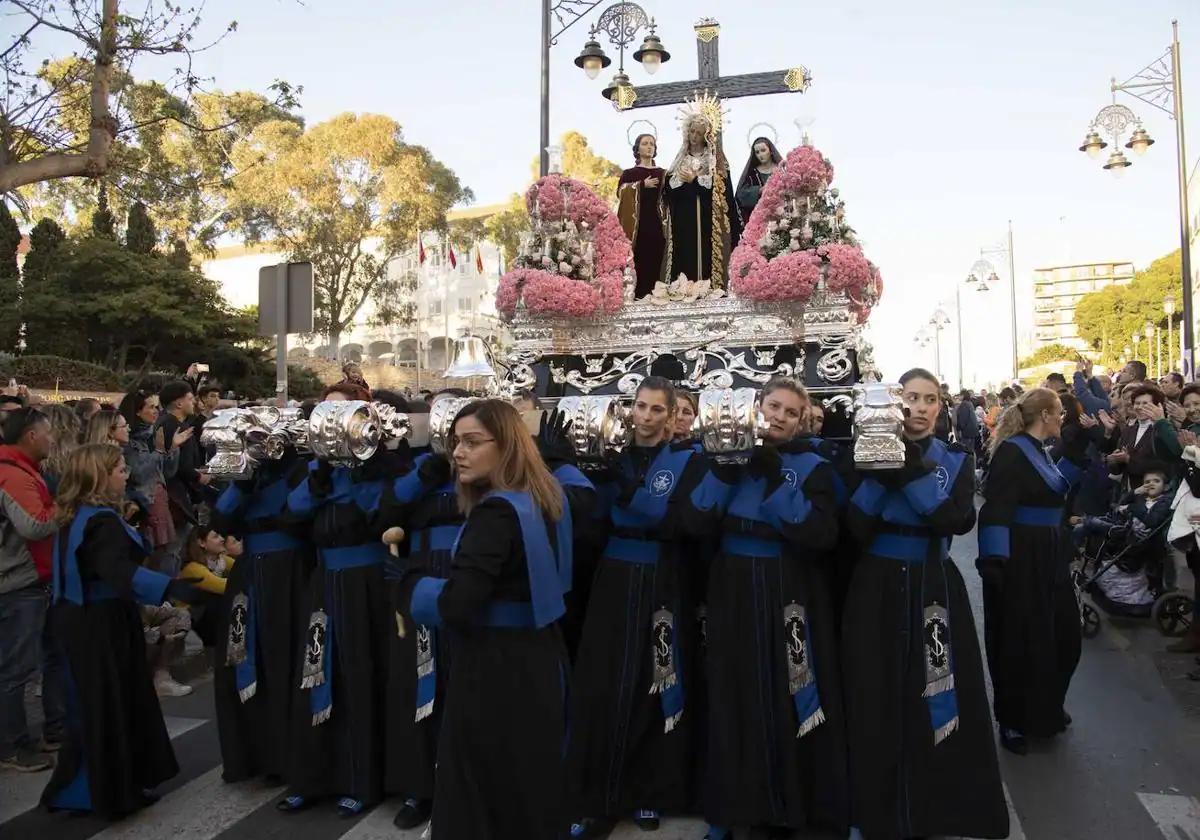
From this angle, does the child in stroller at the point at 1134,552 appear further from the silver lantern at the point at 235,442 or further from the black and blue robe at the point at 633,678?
the silver lantern at the point at 235,442

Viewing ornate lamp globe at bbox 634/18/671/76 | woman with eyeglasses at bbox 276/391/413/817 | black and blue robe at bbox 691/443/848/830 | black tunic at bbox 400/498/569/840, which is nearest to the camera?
black tunic at bbox 400/498/569/840

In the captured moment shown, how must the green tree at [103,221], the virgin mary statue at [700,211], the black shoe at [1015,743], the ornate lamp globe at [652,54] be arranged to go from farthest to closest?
the green tree at [103,221] < the ornate lamp globe at [652,54] < the virgin mary statue at [700,211] < the black shoe at [1015,743]

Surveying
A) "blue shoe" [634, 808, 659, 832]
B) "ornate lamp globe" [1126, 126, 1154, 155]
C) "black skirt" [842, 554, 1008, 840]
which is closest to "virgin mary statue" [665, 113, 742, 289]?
"black skirt" [842, 554, 1008, 840]

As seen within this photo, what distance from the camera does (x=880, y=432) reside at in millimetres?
4027

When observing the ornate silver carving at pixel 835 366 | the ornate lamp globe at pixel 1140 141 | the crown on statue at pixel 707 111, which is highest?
the ornate lamp globe at pixel 1140 141

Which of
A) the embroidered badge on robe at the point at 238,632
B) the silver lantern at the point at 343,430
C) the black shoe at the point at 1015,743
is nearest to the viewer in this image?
the silver lantern at the point at 343,430

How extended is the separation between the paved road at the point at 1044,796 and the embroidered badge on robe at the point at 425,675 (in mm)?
587

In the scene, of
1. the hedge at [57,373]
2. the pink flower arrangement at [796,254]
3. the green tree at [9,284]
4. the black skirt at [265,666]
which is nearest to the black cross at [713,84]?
the pink flower arrangement at [796,254]

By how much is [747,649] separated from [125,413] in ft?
18.8

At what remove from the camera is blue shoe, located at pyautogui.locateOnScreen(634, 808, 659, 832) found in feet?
15.1

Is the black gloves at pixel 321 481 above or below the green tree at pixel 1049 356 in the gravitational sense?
below

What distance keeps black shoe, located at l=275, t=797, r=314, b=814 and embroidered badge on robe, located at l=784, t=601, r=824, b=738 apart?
2496mm

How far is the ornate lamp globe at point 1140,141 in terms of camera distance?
568 inches

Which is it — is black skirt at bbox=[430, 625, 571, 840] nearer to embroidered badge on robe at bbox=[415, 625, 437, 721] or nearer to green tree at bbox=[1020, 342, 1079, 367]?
embroidered badge on robe at bbox=[415, 625, 437, 721]
